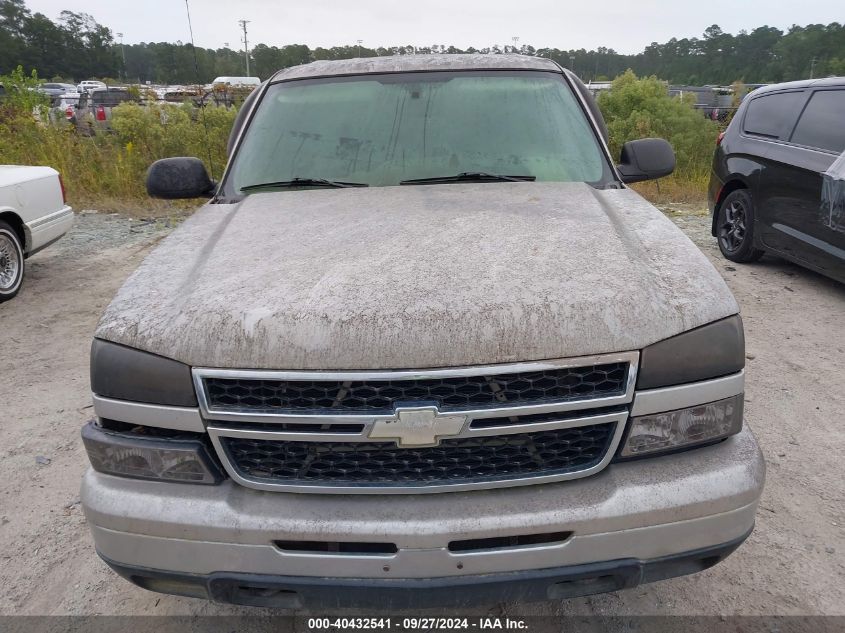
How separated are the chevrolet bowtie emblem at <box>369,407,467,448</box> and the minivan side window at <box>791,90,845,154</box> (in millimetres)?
5376

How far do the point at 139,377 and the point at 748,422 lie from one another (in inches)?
125

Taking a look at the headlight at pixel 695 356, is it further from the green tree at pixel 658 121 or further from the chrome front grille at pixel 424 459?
the green tree at pixel 658 121

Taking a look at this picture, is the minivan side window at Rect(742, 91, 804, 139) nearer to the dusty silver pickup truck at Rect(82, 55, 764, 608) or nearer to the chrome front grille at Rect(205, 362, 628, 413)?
the dusty silver pickup truck at Rect(82, 55, 764, 608)

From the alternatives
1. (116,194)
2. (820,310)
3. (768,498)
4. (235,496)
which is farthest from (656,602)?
(116,194)

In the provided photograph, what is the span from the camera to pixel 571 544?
1680 millimetres

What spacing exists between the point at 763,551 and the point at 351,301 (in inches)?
81.0

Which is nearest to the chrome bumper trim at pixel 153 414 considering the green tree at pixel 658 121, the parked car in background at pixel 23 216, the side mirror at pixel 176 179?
the side mirror at pixel 176 179

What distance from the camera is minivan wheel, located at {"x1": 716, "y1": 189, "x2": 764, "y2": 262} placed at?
6.41m

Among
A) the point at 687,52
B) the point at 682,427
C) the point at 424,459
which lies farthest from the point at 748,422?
the point at 687,52

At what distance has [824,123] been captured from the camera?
18.4 ft

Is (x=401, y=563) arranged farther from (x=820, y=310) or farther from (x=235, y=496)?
(x=820, y=310)

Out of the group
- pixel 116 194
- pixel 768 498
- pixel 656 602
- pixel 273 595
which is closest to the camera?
pixel 273 595

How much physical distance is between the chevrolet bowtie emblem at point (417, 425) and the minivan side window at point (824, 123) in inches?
212

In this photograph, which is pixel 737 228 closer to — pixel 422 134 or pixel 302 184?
pixel 422 134
